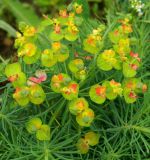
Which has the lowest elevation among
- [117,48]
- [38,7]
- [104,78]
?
[38,7]

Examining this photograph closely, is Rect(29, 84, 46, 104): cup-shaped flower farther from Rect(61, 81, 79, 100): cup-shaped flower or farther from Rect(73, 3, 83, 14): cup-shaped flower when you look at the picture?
Rect(73, 3, 83, 14): cup-shaped flower

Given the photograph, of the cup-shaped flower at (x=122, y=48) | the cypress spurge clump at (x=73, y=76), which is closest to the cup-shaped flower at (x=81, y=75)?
the cypress spurge clump at (x=73, y=76)

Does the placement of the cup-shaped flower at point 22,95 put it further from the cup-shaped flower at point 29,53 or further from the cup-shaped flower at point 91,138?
the cup-shaped flower at point 91,138

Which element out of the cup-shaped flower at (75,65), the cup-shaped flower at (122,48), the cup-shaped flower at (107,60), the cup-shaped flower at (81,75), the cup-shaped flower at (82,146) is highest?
the cup-shaped flower at (122,48)

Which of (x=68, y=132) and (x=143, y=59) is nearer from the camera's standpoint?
(x=68, y=132)

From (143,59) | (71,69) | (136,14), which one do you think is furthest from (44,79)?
(136,14)

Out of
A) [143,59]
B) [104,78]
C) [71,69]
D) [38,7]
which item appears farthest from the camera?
[38,7]

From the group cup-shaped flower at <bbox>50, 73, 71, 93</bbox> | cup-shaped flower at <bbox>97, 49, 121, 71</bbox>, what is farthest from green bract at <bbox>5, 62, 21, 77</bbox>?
cup-shaped flower at <bbox>97, 49, 121, 71</bbox>

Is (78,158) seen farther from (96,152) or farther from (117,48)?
(117,48)

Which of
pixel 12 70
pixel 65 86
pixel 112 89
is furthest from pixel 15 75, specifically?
pixel 112 89
